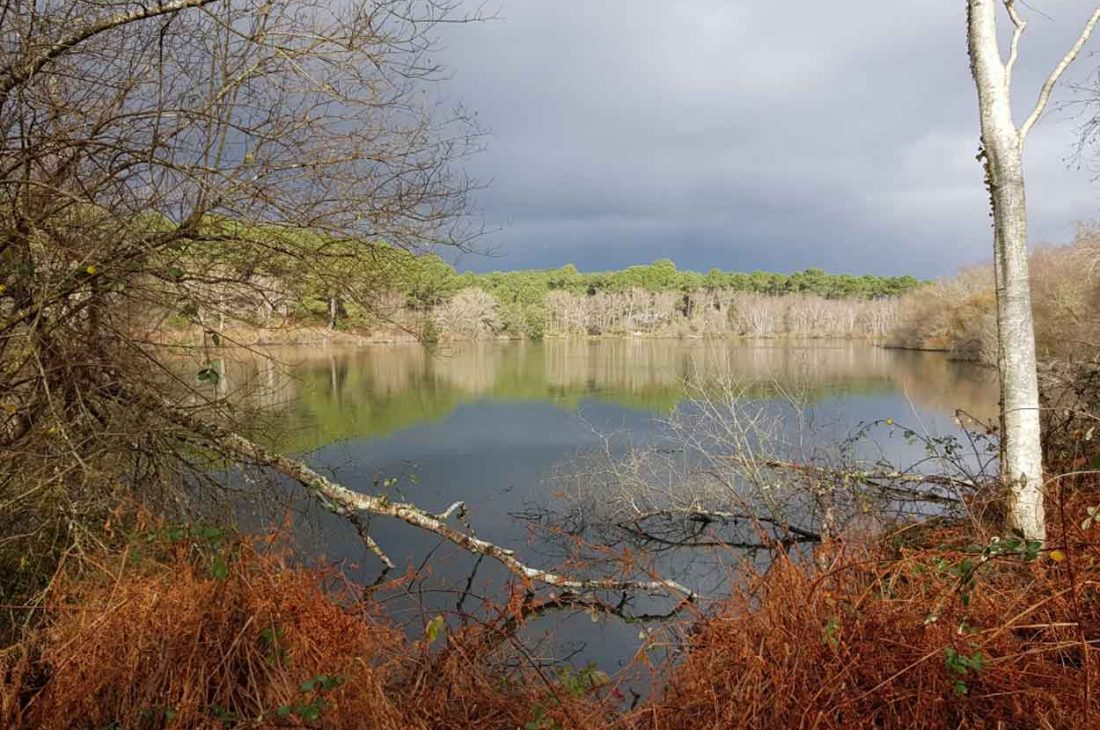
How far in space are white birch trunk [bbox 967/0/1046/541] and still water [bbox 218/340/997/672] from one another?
63.3 inches

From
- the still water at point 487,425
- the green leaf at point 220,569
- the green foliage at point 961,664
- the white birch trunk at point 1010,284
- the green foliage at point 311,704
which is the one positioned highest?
the white birch trunk at point 1010,284

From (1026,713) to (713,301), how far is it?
246 feet

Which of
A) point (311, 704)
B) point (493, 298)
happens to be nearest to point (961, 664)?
point (311, 704)

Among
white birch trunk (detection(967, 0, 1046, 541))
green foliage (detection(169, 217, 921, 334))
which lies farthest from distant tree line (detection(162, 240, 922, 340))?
white birch trunk (detection(967, 0, 1046, 541))

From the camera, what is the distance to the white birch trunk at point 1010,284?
11.0 ft

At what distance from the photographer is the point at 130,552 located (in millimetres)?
2963

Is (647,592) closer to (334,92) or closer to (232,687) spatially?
(232,687)

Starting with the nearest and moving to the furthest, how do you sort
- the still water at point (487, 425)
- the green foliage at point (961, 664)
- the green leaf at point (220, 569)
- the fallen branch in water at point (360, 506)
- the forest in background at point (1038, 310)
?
the green foliage at point (961, 664) → the green leaf at point (220, 569) → the fallen branch in water at point (360, 506) → the still water at point (487, 425) → the forest in background at point (1038, 310)

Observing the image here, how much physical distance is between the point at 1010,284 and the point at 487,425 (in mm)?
11462

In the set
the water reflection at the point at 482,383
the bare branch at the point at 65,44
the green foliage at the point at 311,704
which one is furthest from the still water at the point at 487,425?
the bare branch at the point at 65,44

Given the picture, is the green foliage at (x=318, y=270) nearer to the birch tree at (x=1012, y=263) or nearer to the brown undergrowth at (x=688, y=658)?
the brown undergrowth at (x=688, y=658)

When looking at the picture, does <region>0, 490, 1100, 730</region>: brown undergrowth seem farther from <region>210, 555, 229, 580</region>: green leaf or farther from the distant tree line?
the distant tree line

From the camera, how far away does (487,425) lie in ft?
46.3

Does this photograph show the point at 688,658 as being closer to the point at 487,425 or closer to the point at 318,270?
the point at 318,270
